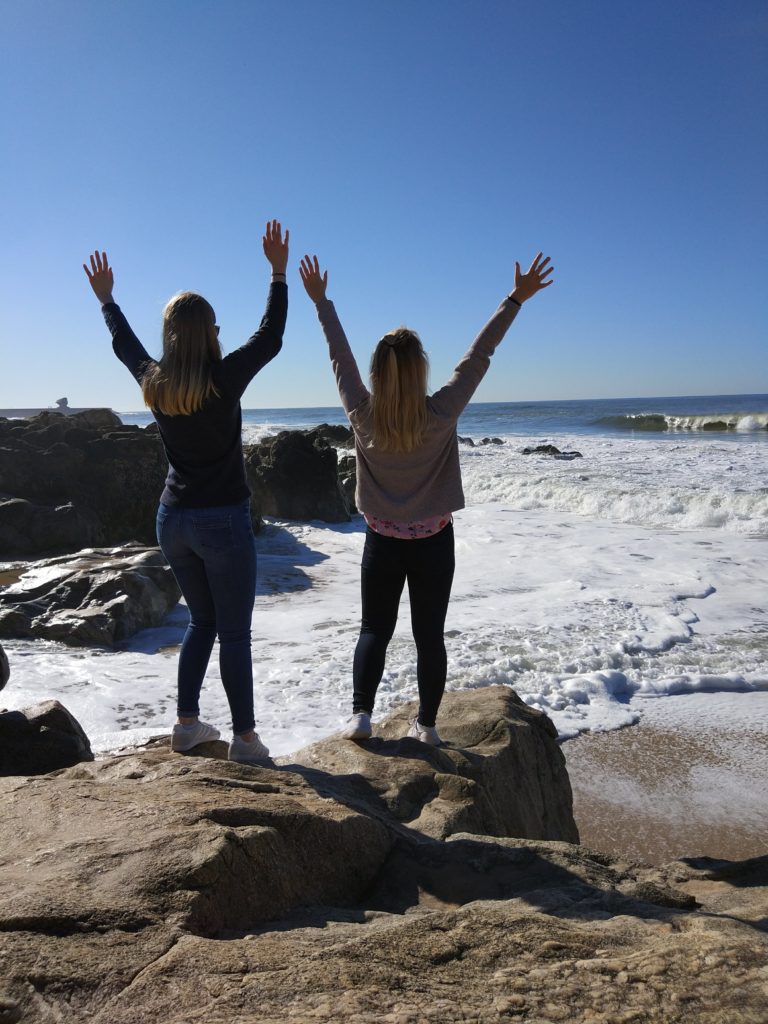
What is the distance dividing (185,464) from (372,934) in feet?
6.25

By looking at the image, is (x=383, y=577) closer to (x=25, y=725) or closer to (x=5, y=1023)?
(x=25, y=725)

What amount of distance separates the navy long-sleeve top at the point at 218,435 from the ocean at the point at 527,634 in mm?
2180

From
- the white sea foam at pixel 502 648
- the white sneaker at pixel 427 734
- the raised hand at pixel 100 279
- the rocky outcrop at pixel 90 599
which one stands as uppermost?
the raised hand at pixel 100 279

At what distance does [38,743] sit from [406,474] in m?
2.03

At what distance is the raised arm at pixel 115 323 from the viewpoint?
313 centimetres

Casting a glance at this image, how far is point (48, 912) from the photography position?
1.61m

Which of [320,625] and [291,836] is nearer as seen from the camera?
[291,836]

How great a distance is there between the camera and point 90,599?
6973mm

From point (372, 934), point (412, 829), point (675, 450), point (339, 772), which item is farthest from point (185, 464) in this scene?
point (675, 450)

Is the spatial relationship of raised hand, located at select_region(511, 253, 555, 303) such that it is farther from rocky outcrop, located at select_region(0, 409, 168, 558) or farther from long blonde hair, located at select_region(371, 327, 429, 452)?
rocky outcrop, located at select_region(0, 409, 168, 558)

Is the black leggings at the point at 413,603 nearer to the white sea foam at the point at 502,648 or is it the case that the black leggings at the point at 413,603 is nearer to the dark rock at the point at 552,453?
the white sea foam at the point at 502,648

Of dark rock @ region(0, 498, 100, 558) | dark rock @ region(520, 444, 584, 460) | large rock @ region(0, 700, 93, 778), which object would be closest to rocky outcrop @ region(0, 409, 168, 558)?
dark rock @ region(0, 498, 100, 558)

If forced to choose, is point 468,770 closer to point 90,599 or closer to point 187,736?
point 187,736

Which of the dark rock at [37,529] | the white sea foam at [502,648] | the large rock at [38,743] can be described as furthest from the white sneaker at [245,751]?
the dark rock at [37,529]
